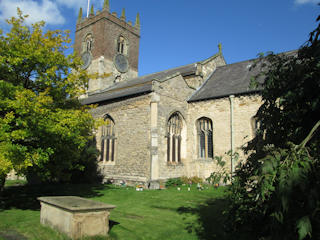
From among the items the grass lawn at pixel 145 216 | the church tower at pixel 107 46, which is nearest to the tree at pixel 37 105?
the grass lawn at pixel 145 216

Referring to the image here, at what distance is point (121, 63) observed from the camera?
36.0 metres

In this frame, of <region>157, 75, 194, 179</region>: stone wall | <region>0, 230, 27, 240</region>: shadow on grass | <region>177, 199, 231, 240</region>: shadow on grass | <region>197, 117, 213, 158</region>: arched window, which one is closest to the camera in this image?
<region>0, 230, 27, 240</region>: shadow on grass

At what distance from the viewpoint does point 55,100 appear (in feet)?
33.2

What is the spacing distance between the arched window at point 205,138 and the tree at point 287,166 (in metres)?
12.7

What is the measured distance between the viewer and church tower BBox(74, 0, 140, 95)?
3366 centimetres

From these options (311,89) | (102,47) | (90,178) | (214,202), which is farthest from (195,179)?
(102,47)

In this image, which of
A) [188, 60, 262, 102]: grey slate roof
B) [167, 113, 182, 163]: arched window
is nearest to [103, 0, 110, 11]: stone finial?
[188, 60, 262, 102]: grey slate roof

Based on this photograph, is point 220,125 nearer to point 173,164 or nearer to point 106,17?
point 173,164

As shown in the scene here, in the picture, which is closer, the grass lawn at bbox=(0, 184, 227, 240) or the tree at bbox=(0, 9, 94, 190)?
the grass lawn at bbox=(0, 184, 227, 240)

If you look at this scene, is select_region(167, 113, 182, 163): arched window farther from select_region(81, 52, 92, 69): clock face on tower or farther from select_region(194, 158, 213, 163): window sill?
select_region(81, 52, 92, 69): clock face on tower

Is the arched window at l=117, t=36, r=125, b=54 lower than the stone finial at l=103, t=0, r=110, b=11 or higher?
lower

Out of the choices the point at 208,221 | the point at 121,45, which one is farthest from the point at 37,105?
the point at 121,45

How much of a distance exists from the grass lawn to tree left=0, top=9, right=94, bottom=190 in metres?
1.59

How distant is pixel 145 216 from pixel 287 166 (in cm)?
671
